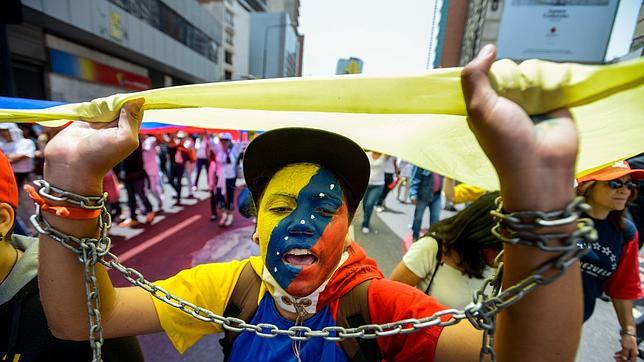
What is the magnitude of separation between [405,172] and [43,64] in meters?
15.7

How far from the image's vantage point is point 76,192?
2.74 ft

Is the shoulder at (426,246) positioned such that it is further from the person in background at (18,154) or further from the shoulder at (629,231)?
the person in background at (18,154)

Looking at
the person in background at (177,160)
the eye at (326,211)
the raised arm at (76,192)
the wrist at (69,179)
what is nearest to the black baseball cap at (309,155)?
the eye at (326,211)

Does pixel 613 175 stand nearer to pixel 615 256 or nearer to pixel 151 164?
pixel 615 256

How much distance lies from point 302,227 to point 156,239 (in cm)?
493

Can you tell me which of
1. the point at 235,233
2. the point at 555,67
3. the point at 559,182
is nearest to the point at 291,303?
the point at 559,182

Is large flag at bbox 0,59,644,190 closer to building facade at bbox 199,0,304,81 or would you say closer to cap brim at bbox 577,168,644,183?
cap brim at bbox 577,168,644,183

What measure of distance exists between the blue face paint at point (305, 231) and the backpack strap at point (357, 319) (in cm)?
15

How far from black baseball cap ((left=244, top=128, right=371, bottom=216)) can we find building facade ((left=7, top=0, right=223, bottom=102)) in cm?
1451

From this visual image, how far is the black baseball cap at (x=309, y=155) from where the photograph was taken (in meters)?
1.14

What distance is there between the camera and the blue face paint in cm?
104

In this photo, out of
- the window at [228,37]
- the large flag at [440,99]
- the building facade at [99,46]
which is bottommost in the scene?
the large flag at [440,99]

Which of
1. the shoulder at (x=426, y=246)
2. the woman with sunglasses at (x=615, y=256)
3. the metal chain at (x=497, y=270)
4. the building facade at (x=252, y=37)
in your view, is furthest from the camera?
the building facade at (x=252, y=37)

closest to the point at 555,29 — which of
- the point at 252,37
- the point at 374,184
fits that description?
the point at 374,184
